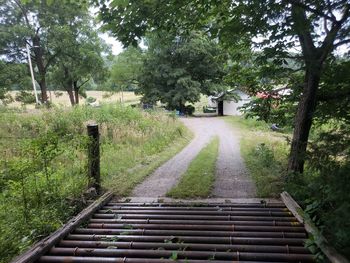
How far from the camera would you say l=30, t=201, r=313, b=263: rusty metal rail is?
352 centimetres

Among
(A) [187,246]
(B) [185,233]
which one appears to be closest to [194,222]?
(B) [185,233]

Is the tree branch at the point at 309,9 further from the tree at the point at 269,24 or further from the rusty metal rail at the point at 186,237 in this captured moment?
the rusty metal rail at the point at 186,237

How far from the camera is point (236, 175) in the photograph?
8273 mm

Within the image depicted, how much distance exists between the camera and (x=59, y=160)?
9.62 meters

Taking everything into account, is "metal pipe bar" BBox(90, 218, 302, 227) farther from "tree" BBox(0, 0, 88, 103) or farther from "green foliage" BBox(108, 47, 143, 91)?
"green foliage" BBox(108, 47, 143, 91)

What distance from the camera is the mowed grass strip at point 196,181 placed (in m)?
6.49

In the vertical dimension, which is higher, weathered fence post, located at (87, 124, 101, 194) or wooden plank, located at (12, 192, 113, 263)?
weathered fence post, located at (87, 124, 101, 194)

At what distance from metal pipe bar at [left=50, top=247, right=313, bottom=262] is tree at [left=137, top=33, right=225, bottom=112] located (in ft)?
104

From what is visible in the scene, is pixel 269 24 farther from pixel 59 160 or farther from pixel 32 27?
pixel 32 27

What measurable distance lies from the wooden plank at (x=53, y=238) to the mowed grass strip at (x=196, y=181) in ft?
5.81

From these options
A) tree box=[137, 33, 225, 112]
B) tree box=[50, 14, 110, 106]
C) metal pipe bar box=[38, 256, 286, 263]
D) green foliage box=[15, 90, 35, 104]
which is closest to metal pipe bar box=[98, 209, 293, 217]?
metal pipe bar box=[38, 256, 286, 263]

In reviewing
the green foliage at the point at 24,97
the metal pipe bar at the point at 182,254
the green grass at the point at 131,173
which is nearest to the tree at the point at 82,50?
the green foliage at the point at 24,97

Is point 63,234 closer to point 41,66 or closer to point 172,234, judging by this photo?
point 172,234

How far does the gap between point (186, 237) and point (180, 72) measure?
32.2 metres
